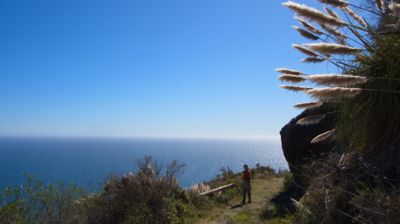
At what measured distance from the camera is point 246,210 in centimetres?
1370

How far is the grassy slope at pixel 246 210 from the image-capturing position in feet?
40.3

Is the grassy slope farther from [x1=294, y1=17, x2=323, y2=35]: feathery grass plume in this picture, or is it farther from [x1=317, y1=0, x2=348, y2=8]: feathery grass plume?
[x1=317, y1=0, x2=348, y2=8]: feathery grass plume

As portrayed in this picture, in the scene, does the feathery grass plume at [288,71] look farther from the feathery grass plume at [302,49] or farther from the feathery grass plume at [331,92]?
the feathery grass plume at [331,92]

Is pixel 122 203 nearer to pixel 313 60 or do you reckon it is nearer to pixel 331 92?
pixel 313 60

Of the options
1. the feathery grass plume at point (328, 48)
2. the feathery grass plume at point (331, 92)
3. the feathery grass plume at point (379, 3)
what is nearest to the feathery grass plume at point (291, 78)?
the feathery grass plume at point (328, 48)

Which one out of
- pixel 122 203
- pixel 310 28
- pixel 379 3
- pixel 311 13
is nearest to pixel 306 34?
pixel 310 28

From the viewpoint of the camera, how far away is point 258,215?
1245cm

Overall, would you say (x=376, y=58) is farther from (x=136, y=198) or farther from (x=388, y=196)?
(x=136, y=198)

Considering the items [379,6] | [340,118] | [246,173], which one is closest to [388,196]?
[340,118]

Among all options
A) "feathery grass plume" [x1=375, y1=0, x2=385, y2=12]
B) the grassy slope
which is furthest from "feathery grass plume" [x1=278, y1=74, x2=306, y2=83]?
the grassy slope

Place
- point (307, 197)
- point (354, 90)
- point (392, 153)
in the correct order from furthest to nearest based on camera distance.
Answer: point (307, 197) → point (392, 153) → point (354, 90)

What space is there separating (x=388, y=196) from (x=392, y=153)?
3.08 feet

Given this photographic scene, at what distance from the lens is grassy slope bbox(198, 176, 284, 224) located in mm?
12273

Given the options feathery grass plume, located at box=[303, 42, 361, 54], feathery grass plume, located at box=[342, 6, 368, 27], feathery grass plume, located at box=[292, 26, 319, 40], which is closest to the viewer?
feathery grass plume, located at box=[303, 42, 361, 54]
